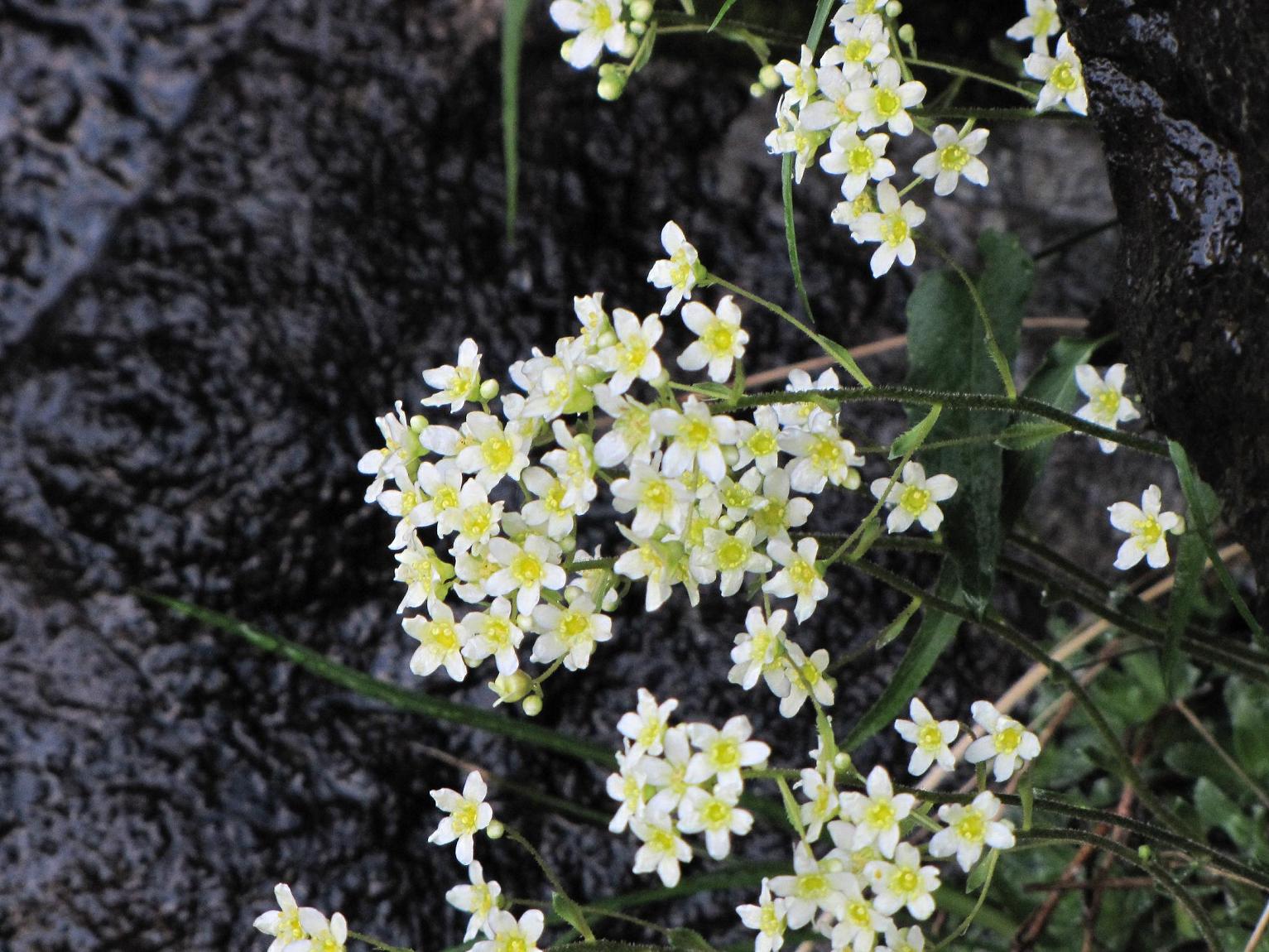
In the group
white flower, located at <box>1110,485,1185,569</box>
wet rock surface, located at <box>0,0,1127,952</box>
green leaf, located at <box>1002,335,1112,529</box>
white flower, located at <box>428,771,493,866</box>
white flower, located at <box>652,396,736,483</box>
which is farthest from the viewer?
wet rock surface, located at <box>0,0,1127,952</box>

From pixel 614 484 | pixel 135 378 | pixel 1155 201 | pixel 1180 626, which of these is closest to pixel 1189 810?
pixel 1180 626

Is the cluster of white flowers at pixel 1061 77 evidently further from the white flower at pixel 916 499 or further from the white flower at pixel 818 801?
the white flower at pixel 818 801

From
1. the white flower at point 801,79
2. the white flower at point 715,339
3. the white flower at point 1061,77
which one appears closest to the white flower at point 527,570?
the white flower at point 715,339

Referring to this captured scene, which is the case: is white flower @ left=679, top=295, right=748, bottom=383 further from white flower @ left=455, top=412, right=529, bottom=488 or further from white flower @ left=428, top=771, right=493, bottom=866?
white flower @ left=428, top=771, right=493, bottom=866

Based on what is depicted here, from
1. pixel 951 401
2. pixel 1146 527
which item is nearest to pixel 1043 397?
pixel 1146 527

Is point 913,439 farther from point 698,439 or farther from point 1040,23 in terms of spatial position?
point 1040,23

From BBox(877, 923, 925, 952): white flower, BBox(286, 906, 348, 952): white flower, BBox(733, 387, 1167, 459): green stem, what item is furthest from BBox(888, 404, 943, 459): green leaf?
BBox(286, 906, 348, 952): white flower
